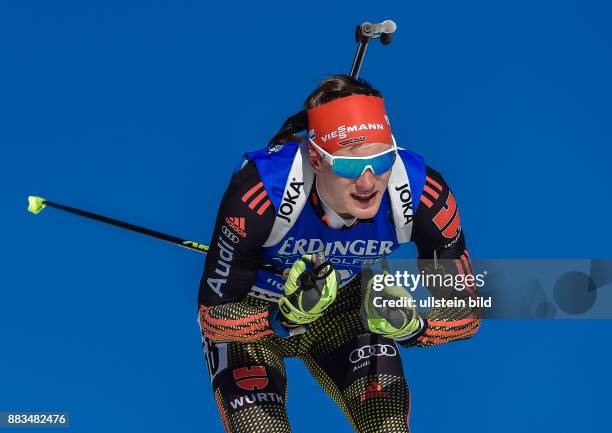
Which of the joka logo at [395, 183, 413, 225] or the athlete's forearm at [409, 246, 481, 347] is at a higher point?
the joka logo at [395, 183, 413, 225]

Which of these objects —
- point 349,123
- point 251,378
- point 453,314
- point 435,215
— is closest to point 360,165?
Result: point 349,123

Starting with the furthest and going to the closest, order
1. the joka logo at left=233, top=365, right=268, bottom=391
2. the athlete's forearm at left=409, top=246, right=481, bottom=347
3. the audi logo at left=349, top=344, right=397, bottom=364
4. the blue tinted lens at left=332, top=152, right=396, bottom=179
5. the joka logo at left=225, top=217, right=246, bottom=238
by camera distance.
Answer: the audi logo at left=349, top=344, right=397, bottom=364 → the joka logo at left=233, top=365, right=268, bottom=391 → the athlete's forearm at left=409, top=246, right=481, bottom=347 → the joka logo at left=225, top=217, right=246, bottom=238 → the blue tinted lens at left=332, top=152, right=396, bottom=179

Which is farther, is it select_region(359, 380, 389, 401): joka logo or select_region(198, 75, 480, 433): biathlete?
select_region(359, 380, 389, 401): joka logo

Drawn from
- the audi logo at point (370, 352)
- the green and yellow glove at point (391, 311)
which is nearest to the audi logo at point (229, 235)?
the green and yellow glove at point (391, 311)

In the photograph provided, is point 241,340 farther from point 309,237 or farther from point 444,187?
point 444,187

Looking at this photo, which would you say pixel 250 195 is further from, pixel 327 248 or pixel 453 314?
pixel 453 314

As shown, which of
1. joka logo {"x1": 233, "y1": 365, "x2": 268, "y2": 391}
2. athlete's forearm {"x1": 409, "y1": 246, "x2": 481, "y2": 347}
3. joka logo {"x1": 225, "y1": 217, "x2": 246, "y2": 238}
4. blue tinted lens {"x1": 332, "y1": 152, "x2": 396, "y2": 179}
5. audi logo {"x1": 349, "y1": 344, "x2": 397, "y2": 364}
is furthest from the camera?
audi logo {"x1": 349, "y1": 344, "x2": 397, "y2": 364}

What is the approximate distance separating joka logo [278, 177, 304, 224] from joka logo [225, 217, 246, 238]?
168 mm

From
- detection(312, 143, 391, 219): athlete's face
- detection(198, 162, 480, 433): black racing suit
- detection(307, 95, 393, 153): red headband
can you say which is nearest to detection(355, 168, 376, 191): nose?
detection(312, 143, 391, 219): athlete's face

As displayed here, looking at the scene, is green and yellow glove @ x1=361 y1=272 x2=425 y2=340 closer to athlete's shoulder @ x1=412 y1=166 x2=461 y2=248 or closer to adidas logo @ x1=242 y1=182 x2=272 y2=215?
athlete's shoulder @ x1=412 y1=166 x2=461 y2=248

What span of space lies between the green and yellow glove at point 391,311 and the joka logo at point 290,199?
0.48m

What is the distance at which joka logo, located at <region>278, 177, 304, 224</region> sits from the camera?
4773 millimetres

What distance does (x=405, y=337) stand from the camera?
4.86 m

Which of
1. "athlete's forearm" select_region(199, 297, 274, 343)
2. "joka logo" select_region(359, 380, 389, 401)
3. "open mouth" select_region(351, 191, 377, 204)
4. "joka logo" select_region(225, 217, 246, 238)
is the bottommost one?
"joka logo" select_region(359, 380, 389, 401)
